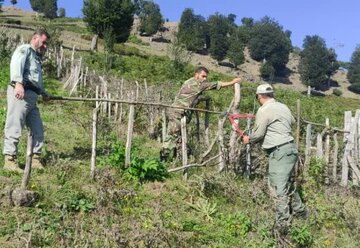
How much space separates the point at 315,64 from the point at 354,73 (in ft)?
46.2

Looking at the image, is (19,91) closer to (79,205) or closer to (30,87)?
(30,87)

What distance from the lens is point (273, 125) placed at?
582cm

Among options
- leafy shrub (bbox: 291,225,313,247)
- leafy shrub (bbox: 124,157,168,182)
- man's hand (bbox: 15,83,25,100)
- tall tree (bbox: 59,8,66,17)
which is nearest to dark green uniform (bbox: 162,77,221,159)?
leafy shrub (bbox: 124,157,168,182)

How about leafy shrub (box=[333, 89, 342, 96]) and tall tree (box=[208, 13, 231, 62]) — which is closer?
tall tree (box=[208, 13, 231, 62])

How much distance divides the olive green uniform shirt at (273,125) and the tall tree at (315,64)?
3821 inches

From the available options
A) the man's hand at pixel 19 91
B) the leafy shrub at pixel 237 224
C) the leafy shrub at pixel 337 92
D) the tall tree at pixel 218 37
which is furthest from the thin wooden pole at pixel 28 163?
the leafy shrub at pixel 337 92

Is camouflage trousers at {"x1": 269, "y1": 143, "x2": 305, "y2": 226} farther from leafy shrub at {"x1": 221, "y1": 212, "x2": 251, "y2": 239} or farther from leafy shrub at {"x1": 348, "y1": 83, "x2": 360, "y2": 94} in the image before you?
leafy shrub at {"x1": 348, "y1": 83, "x2": 360, "y2": 94}

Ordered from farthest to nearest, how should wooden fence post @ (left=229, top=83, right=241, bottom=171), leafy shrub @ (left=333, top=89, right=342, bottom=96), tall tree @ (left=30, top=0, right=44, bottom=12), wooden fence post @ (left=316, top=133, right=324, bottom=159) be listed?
tall tree @ (left=30, top=0, right=44, bottom=12), leafy shrub @ (left=333, top=89, right=342, bottom=96), wooden fence post @ (left=316, top=133, right=324, bottom=159), wooden fence post @ (left=229, top=83, right=241, bottom=171)

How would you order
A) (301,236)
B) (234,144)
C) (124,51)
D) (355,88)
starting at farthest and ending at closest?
(355,88) → (124,51) → (234,144) → (301,236)

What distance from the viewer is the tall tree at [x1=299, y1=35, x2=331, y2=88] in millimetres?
101938

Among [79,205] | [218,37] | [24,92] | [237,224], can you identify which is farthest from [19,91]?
[218,37]

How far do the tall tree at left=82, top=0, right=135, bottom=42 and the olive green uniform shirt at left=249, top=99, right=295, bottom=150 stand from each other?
3465 centimetres

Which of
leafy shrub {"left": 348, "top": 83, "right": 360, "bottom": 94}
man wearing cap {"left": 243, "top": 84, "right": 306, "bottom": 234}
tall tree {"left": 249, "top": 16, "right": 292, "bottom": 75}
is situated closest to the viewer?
man wearing cap {"left": 243, "top": 84, "right": 306, "bottom": 234}

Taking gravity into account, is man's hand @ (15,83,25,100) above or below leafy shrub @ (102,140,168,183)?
above
